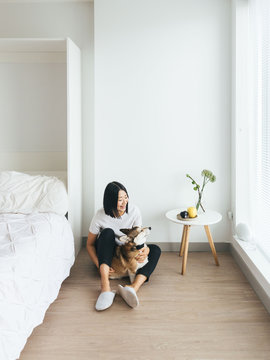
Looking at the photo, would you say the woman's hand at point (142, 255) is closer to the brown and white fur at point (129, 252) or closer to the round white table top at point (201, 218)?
the brown and white fur at point (129, 252)

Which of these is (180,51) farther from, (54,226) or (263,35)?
(54,226)

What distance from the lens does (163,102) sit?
3096 mm

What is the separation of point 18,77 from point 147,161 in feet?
5.01

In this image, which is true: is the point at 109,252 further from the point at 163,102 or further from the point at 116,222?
the point at 163,102

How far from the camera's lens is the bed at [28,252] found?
1.51 meters

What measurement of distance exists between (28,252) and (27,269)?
0.13 m

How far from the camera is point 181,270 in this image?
2.73 metres

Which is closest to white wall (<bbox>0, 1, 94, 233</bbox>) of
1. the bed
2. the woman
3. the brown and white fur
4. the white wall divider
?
the white wall divider

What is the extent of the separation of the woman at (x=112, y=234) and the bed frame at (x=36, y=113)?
57cm

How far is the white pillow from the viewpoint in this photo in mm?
2680

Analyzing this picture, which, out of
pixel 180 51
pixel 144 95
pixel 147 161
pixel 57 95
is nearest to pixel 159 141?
pixel 147 161

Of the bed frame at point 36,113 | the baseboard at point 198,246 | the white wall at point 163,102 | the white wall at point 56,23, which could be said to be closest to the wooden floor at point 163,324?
the baseboard at point 198,246

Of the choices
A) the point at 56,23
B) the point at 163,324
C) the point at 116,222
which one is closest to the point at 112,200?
the point at 116,222

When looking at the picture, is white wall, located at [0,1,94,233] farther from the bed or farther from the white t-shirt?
the white t-shirt
